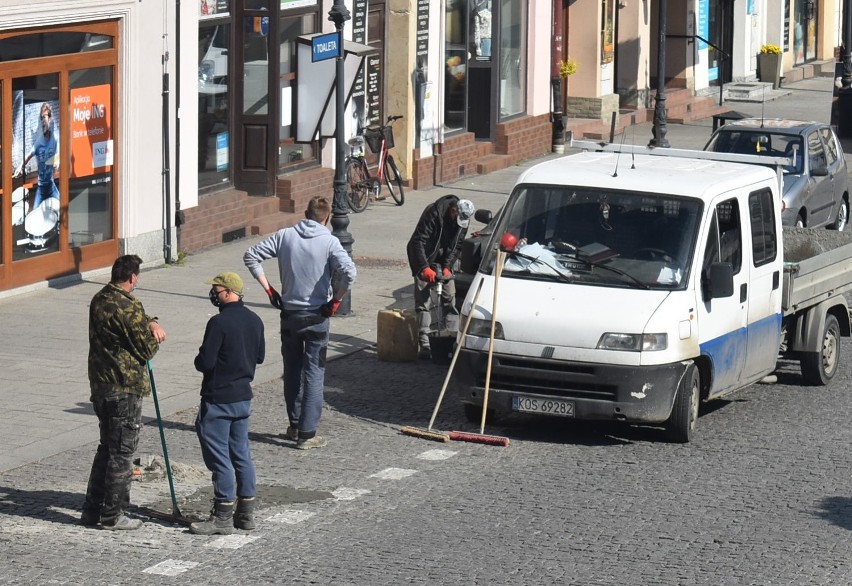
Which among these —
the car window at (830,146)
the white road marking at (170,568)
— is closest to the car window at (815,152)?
the car window at (830,146)

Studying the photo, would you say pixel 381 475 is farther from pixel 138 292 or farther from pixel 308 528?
pixel 138 292

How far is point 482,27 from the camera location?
29297 mm

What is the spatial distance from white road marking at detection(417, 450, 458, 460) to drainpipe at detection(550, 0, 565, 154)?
1977cm

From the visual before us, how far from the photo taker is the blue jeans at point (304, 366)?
12.1m

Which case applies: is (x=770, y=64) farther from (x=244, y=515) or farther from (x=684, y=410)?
(x=244, y=515)

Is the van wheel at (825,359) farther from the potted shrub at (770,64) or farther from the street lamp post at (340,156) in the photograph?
the potted shrub at (770,64)

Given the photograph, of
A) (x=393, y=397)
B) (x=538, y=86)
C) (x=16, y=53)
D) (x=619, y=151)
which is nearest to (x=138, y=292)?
(x=16, y=53)

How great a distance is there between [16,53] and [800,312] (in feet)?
27.5

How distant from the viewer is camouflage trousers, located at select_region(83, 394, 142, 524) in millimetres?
10016

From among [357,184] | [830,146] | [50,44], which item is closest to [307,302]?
[50,44]

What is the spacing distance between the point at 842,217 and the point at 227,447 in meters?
15.8

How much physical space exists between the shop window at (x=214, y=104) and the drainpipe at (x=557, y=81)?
10.5 meters

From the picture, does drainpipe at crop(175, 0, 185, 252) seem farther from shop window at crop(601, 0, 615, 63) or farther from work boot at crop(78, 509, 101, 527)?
shop window at crop(601, 0, 615, 63)

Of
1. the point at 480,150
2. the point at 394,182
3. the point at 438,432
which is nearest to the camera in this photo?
the point at 438,432
